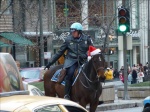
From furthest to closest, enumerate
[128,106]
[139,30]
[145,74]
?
1. [139,30]
2. [145,74]
3. [128,106]

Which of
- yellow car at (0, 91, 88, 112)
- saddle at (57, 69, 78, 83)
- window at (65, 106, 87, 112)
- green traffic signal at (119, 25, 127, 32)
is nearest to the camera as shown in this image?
yellow car at (0, 91, 88, 112)

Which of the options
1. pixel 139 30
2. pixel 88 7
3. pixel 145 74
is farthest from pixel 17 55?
pixel 139 30

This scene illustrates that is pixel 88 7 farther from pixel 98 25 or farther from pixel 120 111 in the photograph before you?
pixel 120 111

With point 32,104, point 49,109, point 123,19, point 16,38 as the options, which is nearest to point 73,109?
point 49,109

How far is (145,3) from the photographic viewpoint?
6438cm

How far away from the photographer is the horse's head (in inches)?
521

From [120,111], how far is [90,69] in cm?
773

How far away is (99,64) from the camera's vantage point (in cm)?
1325

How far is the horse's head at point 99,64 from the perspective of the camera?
13234 mm

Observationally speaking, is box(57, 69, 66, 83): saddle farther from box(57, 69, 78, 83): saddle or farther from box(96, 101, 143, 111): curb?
box(96, 101, 143, 111): curb

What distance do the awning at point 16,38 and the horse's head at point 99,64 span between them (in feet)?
100

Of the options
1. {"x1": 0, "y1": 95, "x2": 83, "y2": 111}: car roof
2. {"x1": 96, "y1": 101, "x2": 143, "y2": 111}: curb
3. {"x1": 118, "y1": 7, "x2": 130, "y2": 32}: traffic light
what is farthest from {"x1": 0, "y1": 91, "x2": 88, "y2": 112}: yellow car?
{"x1": 118, "y1": 7, "x2": 130, "y2": 32}: traffic light

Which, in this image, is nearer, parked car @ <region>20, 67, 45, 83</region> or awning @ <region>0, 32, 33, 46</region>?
parked car @ <region>20, 67, 45, 83</region>

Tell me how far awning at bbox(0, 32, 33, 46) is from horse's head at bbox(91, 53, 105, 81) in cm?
3050
